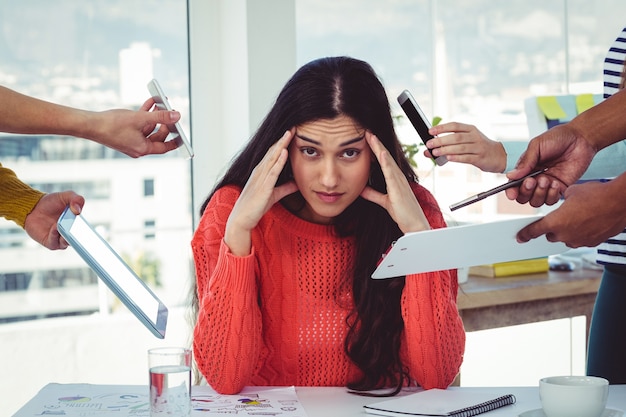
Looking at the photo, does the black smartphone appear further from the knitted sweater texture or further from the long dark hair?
the knitted sweater texture

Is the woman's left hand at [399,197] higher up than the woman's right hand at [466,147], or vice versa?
the woman's right hand at [466,147]

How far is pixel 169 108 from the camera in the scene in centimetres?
161

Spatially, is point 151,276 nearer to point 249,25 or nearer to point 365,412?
point 249,25

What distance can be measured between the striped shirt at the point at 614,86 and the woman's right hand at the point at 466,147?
0.30m

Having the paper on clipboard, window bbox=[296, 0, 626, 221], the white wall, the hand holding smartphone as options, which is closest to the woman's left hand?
the paper on clipboard

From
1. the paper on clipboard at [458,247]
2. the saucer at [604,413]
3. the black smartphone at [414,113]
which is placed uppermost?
the black smartphone at [414,113]

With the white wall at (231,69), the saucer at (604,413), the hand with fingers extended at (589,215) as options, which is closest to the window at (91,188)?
the white wall at (231,69)

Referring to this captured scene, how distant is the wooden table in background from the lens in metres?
2.70

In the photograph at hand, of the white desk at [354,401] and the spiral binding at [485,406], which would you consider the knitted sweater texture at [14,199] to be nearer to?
the white desk at [354,401]

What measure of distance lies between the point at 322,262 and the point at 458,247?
56 centimetres

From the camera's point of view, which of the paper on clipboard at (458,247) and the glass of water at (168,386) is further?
the paper on clipboard at (458,247)

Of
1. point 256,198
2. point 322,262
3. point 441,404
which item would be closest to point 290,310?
point 322,262

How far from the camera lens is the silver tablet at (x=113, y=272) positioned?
1.19 m

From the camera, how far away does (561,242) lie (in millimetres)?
1522
